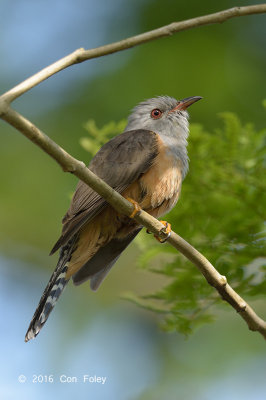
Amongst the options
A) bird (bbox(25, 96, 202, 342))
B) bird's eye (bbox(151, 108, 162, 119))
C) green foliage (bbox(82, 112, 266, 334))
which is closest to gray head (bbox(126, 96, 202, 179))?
bird's eye (bbox(151, 108, 162, 119))

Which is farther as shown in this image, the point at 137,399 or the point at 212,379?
the point at 137,399

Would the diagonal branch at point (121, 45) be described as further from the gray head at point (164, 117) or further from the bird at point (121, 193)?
the gray head at point (164, 117)

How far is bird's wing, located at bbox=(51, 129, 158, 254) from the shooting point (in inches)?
185

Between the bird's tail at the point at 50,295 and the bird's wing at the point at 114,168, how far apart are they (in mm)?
436

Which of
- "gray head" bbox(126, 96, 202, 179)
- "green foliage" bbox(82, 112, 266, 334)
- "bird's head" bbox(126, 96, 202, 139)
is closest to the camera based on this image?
"green foliage" bbox(82, 112, 266, 334)

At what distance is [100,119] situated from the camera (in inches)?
316

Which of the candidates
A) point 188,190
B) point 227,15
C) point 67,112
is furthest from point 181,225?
point 67,112

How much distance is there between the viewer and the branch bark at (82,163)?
2.91m

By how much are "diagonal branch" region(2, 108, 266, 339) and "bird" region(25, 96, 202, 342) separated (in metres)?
0.84

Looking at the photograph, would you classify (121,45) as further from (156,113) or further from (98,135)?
(156,113)

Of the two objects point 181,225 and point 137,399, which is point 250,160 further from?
point 137,399

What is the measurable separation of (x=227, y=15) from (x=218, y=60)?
454cm

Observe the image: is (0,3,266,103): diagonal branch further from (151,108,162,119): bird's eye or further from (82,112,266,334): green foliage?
(151,108,162,119): bird's eye

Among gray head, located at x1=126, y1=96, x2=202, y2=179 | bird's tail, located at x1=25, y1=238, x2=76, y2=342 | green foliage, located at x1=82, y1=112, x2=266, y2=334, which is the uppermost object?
gray head, located at x1=126, y1=96, x2=202, y2=179
